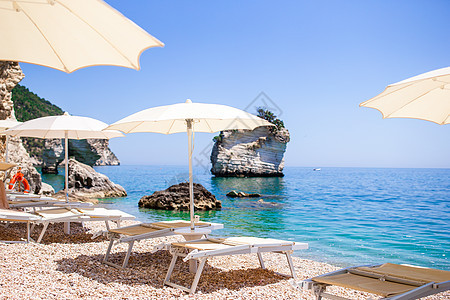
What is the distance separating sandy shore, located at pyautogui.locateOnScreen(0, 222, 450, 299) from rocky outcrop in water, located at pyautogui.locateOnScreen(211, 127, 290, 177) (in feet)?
160

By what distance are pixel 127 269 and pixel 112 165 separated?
5284 inches

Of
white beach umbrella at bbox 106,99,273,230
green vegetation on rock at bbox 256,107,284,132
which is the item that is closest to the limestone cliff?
green vegetation on rock at bbox 256,107,284,132

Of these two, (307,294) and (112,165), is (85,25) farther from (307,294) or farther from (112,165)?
(112,165)

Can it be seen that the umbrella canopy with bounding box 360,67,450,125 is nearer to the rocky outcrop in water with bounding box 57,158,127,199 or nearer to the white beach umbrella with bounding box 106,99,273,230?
the white beach umbrella with bounding box 106,99,273,230

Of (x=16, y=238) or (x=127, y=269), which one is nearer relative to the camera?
(x=127, y=269)

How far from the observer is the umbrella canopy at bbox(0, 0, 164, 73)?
2898 millimetres

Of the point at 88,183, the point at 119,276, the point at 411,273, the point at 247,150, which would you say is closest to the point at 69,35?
the point at 119,276

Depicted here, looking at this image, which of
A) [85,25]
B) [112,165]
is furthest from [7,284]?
[112,165]

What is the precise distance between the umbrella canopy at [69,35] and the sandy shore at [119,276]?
8.07 feet

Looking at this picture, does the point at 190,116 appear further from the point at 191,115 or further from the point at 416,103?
the point at 416,103

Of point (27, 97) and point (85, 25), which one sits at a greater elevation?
point (27, 97)

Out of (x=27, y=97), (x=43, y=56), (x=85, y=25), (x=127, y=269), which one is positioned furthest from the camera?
(x=27, y=97)

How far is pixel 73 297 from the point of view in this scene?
3.96 meters

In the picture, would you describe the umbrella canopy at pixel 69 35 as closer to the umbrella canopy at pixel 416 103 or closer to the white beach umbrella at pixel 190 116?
the white beach umbrella at pixel 190 116
